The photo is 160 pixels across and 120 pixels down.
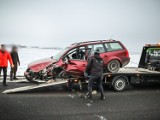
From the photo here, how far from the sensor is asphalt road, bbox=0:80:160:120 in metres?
5.03

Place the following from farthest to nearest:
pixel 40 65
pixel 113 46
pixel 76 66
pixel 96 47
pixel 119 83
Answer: pixel 113 46
pixel 96 47
pixel 119 83
pixel 40 65
pixel 76 66

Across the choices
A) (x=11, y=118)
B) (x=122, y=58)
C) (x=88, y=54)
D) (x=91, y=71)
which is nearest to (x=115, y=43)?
(x=122, y=58)

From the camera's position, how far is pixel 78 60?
770 centimetres

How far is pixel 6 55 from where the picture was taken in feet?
27.8

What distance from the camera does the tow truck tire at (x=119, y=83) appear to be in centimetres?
796

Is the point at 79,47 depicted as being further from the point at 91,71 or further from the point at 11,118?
the point at 11,118

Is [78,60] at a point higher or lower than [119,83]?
higher

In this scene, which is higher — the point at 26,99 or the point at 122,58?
the point at 122,58

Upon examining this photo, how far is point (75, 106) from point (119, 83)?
→ 2810mm

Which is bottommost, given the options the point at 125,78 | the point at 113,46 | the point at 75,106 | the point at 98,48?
the point at 75,106

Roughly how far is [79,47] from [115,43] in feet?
5.83

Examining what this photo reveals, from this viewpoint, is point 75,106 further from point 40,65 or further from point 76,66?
point 40,65

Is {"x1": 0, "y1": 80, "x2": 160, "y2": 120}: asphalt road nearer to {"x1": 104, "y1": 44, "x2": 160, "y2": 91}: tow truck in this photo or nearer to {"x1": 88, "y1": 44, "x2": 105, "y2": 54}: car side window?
{"x1": 104, "y1": 44, "x2": 160, "y2": 91}: tow truck

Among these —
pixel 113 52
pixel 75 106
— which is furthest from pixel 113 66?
pixel 75 106
